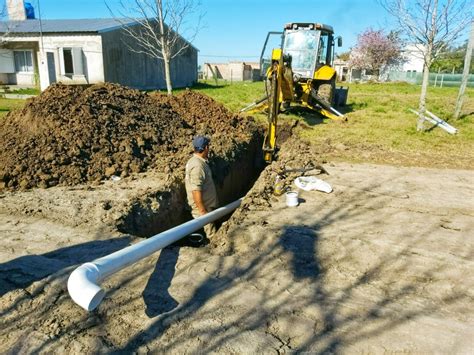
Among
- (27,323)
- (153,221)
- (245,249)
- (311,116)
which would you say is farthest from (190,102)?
(27,323)

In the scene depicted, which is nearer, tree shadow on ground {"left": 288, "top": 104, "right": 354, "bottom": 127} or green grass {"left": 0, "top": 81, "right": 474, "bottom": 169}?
green grass {"left": 0, "top": 81, "right": 474, "bottom": 169}

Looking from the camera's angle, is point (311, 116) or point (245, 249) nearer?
point (245, 249)

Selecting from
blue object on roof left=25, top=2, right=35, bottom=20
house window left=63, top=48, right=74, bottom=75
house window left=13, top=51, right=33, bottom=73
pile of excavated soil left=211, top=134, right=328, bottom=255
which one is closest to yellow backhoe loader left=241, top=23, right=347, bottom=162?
pile of excavated soil left=211, top=134, right=328, bottom=255

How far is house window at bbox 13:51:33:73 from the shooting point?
78.1ft

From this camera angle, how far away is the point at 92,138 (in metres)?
7.57

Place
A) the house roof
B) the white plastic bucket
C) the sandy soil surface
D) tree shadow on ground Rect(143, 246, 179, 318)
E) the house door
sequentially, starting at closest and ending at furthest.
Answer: the sandy soil surface
tree shadow on ground Rect(143, 246, 179, 318)
the white plastic bucket
the house door
the house roof

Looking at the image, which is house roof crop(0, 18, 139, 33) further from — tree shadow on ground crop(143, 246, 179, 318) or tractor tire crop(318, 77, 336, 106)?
tree shadow on ground crop(143, 246, 179, 318)

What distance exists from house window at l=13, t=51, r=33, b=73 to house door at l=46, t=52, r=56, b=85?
→ 307cm

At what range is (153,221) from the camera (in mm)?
5738

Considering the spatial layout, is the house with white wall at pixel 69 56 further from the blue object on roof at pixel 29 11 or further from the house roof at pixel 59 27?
the blue object on roof at pixel 29 11

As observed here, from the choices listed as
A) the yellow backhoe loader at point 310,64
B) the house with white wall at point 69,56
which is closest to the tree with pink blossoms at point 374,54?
the house with white wall at point 69,56

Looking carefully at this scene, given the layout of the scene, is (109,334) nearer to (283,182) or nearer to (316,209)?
(316,209)

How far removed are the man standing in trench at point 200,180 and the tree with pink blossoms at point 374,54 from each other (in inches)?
1966

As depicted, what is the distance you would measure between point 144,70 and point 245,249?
2348 centimetres
